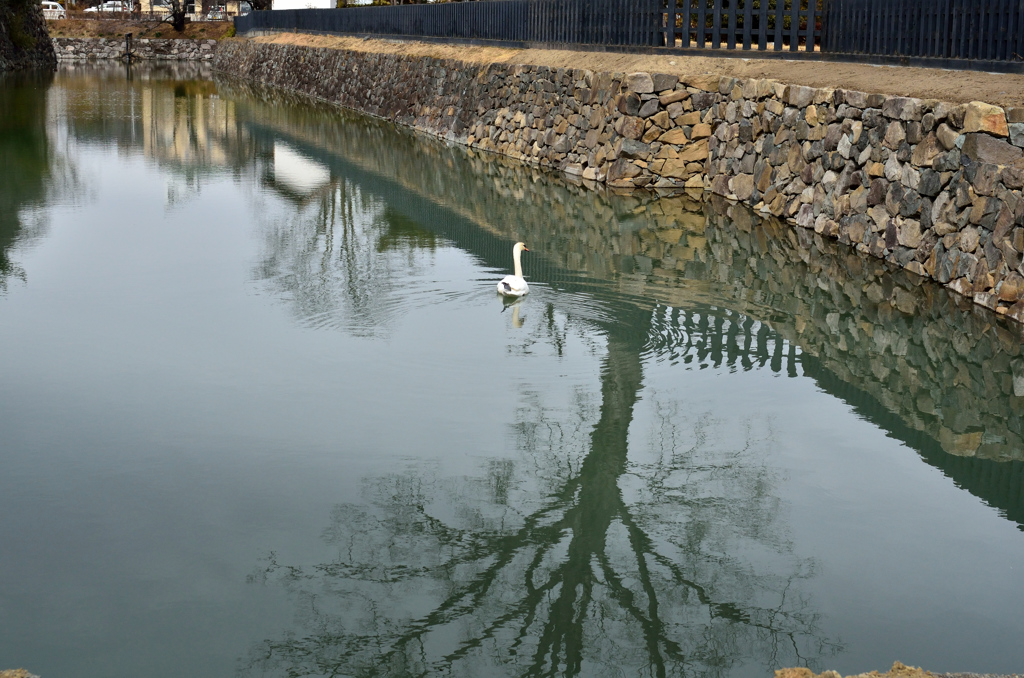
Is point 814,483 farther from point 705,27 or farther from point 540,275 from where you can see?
point 705,27

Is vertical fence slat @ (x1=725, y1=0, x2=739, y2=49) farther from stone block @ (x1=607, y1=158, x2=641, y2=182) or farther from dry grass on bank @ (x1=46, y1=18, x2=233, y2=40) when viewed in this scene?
dry grass on bank @ (x1=46, y1=18, x2=233, y2=40)

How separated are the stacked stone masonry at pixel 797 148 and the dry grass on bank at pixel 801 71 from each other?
29cm

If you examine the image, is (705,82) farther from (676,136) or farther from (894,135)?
(894,135)

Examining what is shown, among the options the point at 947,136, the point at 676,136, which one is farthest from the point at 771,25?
the point at 947,136

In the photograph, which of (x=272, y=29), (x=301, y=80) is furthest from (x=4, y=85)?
(x=272, y=29)

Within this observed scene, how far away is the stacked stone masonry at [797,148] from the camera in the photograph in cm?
1130

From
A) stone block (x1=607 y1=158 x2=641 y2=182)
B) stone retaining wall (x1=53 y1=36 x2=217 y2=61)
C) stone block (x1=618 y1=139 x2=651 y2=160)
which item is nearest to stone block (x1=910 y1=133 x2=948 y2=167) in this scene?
stone block (x1=618 y1=139 x2=651 y2=160)

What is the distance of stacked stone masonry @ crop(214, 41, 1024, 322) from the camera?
11.3 meters

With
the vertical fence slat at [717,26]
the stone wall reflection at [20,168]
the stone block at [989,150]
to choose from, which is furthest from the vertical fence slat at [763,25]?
the stone wall reflection at [20,168]

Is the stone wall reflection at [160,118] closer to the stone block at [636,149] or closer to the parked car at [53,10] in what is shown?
the stone block at [636,149]

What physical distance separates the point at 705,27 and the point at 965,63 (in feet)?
23.0

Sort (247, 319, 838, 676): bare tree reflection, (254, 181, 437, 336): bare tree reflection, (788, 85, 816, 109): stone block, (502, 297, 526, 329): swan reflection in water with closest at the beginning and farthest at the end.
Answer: (247, 319, 838, 676): bare tree reflection, (502, 297, 526, 329): swan reflection in water, (254, 181, 437, 336): bare tree reflection, (788, 85, 816, 109): stone block

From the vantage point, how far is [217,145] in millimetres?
27688

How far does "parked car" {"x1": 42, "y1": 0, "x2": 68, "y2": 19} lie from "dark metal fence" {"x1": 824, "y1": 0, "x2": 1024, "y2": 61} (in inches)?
2733
